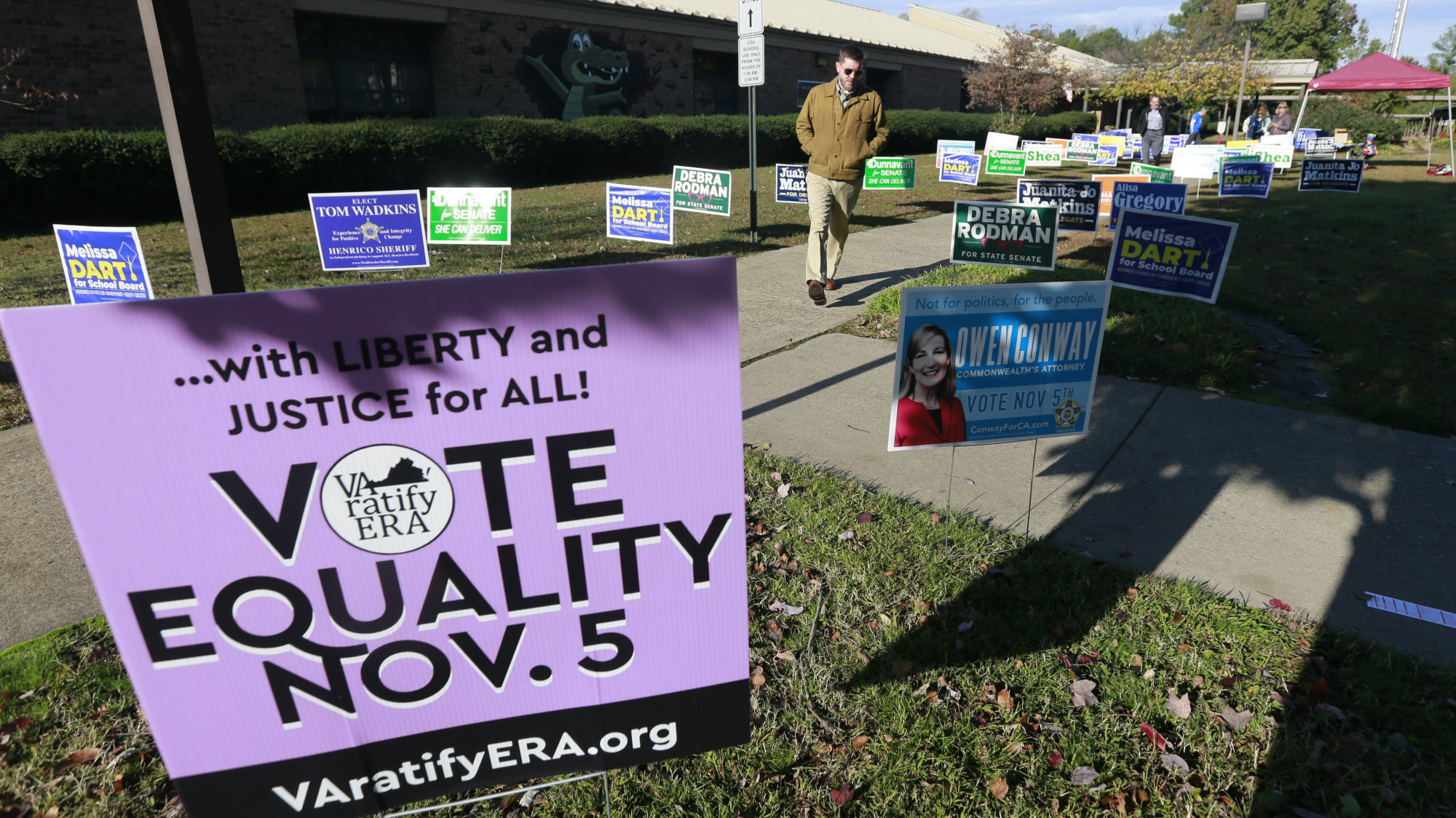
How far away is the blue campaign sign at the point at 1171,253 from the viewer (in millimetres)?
4672

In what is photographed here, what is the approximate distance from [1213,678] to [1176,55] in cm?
4310

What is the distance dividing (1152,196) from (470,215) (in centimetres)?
665

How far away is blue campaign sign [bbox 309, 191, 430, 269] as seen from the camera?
7312mm

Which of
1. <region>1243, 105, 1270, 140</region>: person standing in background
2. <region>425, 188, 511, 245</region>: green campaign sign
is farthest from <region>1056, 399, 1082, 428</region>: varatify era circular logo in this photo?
<region>1243, 105, 1270, 140</region>: person standing in background

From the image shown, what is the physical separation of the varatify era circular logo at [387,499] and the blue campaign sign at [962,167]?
15.1m

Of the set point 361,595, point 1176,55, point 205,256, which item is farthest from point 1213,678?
point 1176,55

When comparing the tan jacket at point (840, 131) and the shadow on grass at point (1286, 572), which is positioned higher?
the tan jacket at point (840, 131)

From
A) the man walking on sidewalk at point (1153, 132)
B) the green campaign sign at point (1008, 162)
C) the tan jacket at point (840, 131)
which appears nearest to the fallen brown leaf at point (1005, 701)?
the tan jacket at point (840, 131)

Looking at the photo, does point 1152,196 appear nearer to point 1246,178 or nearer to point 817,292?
point 817,292

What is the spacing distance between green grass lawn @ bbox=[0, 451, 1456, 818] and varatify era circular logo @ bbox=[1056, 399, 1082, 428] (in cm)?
60

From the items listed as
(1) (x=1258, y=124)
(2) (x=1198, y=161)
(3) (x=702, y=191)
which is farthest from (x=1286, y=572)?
(1) (x=1258, y=124)

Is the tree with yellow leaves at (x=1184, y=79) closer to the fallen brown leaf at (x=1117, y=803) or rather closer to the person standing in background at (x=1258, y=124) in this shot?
the person standing in background at (x=1258, y=124)

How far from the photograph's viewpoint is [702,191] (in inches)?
405

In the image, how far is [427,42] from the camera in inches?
765
